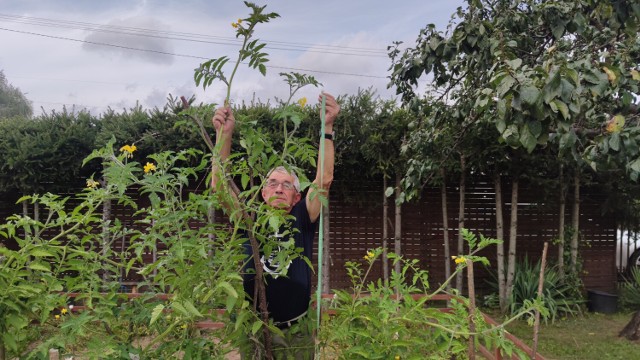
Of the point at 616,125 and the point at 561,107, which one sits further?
the point at 616,125

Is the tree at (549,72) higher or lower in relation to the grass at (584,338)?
higher

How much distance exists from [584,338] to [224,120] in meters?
5.62

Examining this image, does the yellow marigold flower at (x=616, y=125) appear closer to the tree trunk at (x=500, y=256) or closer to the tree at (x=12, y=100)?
the tree trunk at (x=500, y=256)

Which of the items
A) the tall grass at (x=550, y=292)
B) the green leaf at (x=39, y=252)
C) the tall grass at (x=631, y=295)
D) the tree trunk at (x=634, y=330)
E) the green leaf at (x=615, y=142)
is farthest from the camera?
the tall grass at (x=631, y=295)

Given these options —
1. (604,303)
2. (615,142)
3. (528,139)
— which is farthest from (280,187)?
(604,303)

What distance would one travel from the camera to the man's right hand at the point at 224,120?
A: 1315mm

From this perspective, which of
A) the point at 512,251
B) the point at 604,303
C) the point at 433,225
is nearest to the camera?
the point at 512,251

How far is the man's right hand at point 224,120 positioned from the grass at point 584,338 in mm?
4608

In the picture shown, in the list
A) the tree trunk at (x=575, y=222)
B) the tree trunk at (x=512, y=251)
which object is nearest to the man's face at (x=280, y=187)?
the tree trunk at (x=512, y=251)

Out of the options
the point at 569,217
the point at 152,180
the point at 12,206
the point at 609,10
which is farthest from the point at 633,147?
the point at 12,206

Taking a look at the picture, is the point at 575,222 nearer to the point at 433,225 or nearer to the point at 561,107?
the point at 433,225

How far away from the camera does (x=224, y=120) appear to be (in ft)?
4.30

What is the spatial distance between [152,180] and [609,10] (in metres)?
3.24

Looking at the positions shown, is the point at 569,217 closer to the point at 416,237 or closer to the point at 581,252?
the point at 581,252
